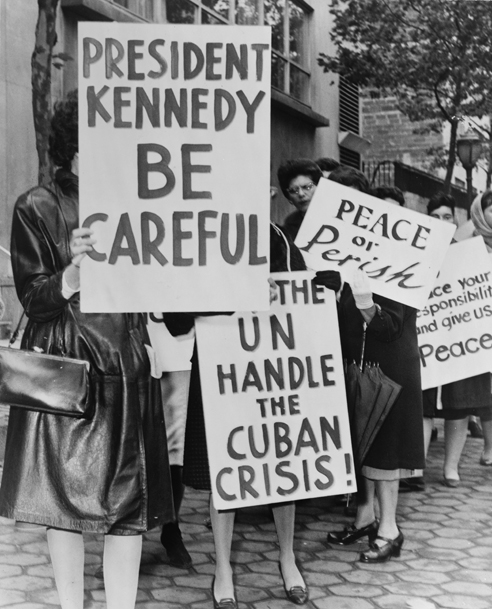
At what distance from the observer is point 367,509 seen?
17.0 ft

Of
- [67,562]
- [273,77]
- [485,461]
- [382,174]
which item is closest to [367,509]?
[67,562]

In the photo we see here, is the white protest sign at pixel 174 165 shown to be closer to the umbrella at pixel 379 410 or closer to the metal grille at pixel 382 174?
the umbrella at pixel 379 410

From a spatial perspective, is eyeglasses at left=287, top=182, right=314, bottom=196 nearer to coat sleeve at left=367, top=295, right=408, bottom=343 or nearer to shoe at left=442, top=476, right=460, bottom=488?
coat sleeve at left=367, top=295, right=408, bottom=343

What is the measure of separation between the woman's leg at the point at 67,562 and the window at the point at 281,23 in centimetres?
1336

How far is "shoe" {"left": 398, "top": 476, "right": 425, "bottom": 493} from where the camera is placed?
647 centimetres

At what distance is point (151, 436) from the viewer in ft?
11.5

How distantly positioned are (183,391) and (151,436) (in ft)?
4.61

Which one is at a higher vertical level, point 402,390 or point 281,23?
point 281,23

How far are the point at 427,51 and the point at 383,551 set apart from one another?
12153mm

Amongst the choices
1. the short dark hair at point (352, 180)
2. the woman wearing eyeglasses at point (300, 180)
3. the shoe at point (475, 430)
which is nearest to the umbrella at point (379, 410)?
the woman wearing eyeglasses at point (300, 180)

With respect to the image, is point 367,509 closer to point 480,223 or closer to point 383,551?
point 383,551

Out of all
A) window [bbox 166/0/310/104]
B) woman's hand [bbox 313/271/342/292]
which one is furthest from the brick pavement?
window [bbox 166/0/310/104]

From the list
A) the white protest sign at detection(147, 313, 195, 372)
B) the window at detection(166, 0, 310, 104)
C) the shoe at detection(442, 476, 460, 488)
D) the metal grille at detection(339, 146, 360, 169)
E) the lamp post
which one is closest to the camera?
the white protest sign at detection(147, 313, 195, 372)

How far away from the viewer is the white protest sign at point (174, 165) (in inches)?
130
